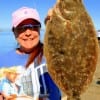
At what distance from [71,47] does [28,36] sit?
60 centimetres

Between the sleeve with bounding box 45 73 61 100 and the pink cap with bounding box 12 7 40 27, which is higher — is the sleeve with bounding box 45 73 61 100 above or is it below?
below

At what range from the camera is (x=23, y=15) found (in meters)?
3.36

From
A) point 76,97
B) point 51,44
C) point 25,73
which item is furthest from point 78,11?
point 25,73

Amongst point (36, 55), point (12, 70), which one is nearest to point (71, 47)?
point (36, 55)

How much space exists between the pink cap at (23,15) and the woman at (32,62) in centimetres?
1

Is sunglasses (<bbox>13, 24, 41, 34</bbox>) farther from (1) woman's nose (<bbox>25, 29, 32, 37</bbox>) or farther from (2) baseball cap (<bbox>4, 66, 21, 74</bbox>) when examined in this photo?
(2) baseball cap (<bbox>4, 66, 21, 74</bbox>)

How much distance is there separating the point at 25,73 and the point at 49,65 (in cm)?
60

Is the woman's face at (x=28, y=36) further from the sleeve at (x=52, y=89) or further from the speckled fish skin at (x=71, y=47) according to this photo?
the speckled fish skin at (x=71, y=47)

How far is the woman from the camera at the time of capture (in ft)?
10.7

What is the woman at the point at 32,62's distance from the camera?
3.27 m

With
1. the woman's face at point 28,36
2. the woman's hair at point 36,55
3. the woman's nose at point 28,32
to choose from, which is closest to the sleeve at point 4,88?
the woman's hair at point 36,55

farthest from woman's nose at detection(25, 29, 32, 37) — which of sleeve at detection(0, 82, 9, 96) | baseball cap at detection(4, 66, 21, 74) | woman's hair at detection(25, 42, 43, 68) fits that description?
sleeve at detection(0, 82, 9, 96)

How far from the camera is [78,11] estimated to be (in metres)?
2.67

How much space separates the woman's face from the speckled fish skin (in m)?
0.51
